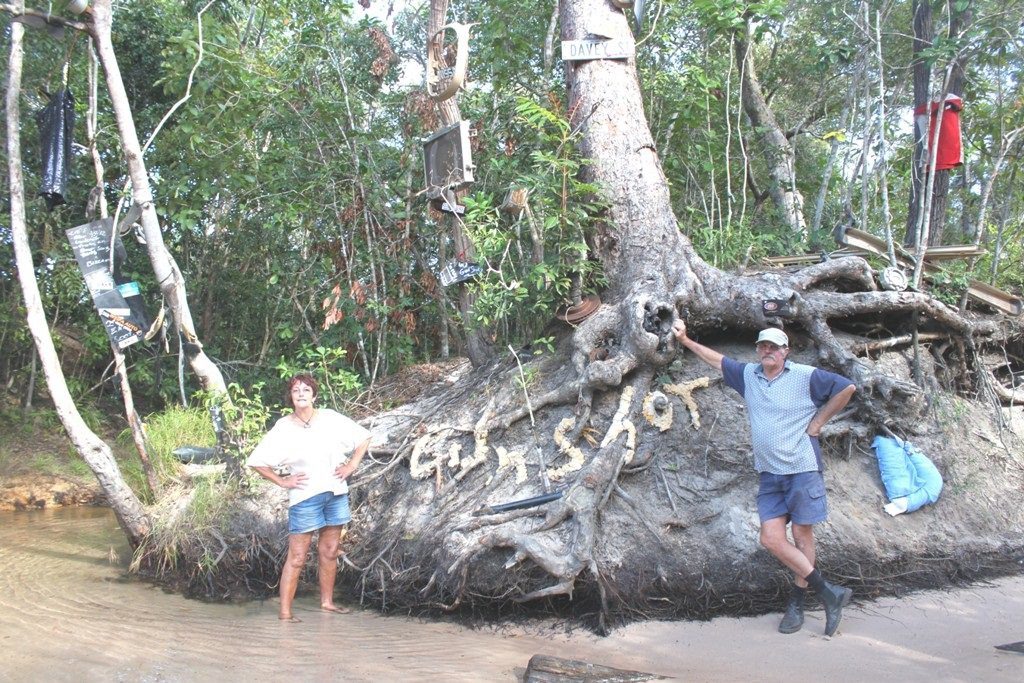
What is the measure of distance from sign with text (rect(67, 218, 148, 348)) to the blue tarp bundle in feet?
19.8

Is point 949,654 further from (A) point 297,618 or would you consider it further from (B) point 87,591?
(B) point 87,591

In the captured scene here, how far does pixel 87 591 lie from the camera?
6.52 meters

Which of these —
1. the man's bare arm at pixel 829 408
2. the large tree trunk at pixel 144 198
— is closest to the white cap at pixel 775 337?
the man's bare arm at pixel 829 408

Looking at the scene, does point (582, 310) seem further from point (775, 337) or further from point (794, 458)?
point (794, 458)

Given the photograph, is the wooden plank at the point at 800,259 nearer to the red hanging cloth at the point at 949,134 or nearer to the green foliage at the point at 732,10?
the red hanging cloth at the point at 949,134

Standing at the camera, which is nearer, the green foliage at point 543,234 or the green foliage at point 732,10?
the green foliage at point 543,234

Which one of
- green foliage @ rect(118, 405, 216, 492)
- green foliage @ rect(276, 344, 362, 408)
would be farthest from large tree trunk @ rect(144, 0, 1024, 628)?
green foliage @ rect(118, 405, 216, 492)

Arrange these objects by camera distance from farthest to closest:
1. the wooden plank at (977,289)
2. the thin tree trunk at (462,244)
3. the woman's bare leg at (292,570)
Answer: the thin tree trunk at (462,244) < the wooden plank at (977,289) < the woman's bare leg at (292,570)

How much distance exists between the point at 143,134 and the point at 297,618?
9.12 meters

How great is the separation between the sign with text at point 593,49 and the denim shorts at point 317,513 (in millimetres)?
4605

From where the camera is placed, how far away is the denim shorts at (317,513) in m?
5.85

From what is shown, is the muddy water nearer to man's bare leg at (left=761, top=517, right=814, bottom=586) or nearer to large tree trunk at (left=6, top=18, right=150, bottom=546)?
large tree trunk at (left=6, top=18, right=150, bottom=546)

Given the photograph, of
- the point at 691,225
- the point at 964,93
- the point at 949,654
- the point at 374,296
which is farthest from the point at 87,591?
the point at 964,93

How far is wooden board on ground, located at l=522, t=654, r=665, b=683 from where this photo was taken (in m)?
4.32
